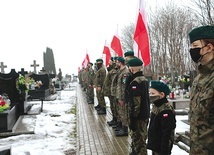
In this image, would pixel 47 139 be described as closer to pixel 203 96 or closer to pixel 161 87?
pixel 161 87

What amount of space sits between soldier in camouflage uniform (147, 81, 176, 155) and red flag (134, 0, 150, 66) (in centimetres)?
220

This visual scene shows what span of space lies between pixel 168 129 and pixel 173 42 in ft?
80.3

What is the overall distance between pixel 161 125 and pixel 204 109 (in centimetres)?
147

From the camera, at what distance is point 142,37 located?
21.3 ft

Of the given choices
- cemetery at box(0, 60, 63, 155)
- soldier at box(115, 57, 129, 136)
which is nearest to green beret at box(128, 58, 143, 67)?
soldier at box(115, 57, 129, 136)

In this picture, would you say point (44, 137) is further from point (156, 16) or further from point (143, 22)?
point (156, 16)

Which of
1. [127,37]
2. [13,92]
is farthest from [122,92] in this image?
[127,37]

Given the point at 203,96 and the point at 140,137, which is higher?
the point at 203,96

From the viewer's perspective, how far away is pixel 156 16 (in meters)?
29.4

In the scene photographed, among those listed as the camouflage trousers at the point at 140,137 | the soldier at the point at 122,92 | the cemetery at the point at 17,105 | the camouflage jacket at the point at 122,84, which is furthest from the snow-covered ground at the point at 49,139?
the camouflage jacket at the point at 122,84

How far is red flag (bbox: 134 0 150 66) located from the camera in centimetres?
629

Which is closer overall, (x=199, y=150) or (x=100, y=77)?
(x=199, y=150)

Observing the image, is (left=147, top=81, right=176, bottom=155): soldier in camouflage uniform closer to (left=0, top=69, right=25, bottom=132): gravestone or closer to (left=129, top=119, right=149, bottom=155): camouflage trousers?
(left=129, top=119, right=149, bottom=155): camouflage trousers

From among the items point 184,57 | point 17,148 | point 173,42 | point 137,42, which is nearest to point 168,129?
point 137,42
